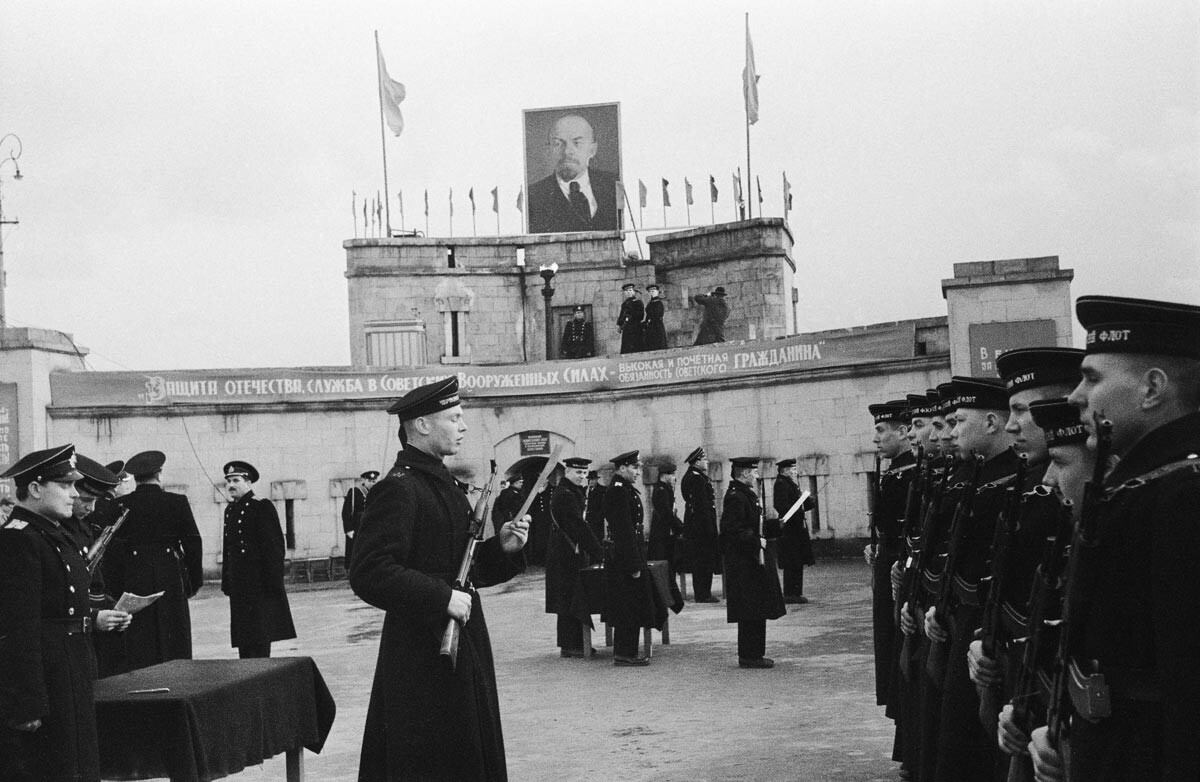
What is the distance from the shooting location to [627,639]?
44.7 ft

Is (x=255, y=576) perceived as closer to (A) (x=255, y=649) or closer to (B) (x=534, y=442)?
(A) (x=255, y=649)

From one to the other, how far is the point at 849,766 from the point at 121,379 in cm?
2195

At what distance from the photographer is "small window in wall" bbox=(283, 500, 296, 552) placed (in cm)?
2777

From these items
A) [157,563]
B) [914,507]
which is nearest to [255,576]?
[157,563]

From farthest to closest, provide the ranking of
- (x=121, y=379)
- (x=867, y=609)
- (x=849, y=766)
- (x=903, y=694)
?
(x=121, y=379)
(x=867, y=609)
(x=849, y=766)
(x=903, y=694)

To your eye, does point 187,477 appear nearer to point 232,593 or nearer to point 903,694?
point 232,593

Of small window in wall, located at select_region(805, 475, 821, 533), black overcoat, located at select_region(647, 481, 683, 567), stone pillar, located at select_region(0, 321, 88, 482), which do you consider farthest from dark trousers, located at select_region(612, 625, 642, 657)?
stone pillar, located at select_region(0, 321, 88, 482)

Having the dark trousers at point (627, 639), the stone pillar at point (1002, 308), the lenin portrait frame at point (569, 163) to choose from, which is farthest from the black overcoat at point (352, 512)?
the lenin portrait frame at point (569, 163)

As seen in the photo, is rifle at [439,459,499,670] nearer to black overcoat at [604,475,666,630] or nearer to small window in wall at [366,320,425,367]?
black overcoat at [604,475,666,630]

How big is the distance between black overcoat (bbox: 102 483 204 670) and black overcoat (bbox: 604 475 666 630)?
4278mm

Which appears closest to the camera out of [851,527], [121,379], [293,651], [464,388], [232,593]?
[232,593]

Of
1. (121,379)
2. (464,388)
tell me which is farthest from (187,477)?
(464,388)

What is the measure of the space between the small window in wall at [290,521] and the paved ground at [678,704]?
9.09 m

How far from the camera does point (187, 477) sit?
89.3 ft
